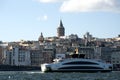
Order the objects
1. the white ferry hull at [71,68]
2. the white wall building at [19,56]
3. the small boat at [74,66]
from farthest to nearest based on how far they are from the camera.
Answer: the white wall building at [19,56], the small boat at [74,66], the white ferry hull at [71,68]

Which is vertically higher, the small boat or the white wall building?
the white wall building

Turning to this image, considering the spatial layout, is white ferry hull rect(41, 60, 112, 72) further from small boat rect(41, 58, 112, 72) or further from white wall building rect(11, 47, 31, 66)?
white wall building rect(11, 47, 31, 66)

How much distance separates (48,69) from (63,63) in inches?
140

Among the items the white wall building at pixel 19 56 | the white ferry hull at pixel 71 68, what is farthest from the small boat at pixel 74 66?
the white wall building at pixel 19 56

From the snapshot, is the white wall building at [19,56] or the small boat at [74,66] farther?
the white wall building at [19,56]

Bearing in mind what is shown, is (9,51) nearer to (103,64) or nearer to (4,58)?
(4,58)

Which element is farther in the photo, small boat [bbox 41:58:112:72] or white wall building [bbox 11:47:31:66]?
white wall building [bbox 11:47:31:66]

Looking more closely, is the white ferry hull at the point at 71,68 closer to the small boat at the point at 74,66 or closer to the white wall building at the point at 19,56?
the small boat at the point at 74,66

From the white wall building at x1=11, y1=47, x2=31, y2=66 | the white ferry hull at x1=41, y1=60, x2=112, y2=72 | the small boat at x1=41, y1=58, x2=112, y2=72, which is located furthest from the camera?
the white wall building at x1=11, y1=47, x2=31, y2=66

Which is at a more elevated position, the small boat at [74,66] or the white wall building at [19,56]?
the white wall building at [19,56]

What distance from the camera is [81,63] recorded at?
12544 cm

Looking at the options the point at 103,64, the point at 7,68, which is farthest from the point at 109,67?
the point at 7,68

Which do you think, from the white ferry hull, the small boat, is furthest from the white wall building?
the small boat

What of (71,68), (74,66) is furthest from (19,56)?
(71,68)
